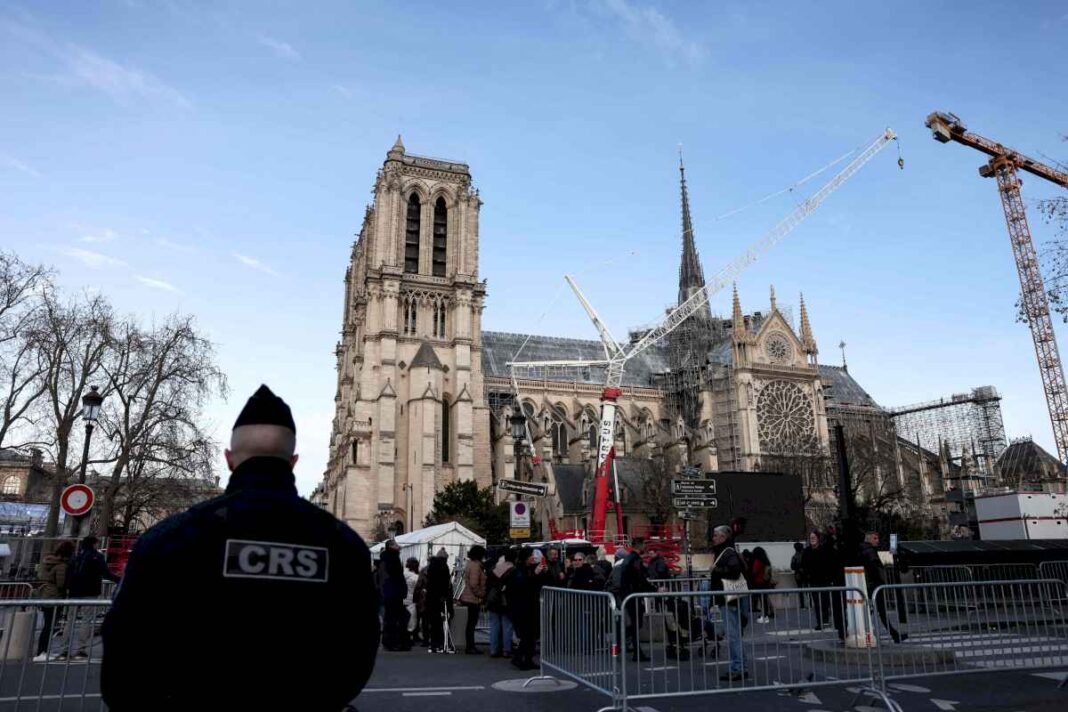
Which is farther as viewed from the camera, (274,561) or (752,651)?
(752,651)

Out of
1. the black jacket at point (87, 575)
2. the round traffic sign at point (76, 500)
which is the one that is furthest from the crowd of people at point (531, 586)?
the round traffic sign at point (76, 500)

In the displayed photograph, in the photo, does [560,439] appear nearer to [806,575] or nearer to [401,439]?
[401,439]

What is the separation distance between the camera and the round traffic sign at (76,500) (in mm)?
12953

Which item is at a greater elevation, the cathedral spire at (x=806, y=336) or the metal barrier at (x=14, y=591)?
the cathedral spire at (x=806, y=336)

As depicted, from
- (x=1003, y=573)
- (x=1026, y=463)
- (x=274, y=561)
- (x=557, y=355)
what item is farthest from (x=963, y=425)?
(x=274, y=561)

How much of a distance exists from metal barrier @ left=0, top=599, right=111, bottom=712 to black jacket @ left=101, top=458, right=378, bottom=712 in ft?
A: 14.8

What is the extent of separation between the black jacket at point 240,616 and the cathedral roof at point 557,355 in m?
58.9

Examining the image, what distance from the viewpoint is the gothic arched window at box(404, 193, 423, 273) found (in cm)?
5269

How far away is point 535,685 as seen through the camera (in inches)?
338

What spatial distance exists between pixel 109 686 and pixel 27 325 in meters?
27.9

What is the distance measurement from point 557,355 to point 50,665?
196 feet

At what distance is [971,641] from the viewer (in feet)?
26.4

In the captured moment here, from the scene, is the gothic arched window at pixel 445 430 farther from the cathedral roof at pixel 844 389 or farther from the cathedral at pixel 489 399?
the cathedral roof at pixel 844 389

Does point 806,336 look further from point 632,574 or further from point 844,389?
point 632,574
